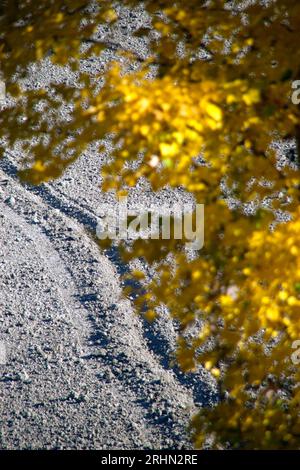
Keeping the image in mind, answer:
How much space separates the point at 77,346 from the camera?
622 centimetres

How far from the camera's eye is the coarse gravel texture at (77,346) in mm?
5379

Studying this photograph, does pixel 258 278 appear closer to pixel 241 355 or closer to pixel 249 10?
pixel 241 355

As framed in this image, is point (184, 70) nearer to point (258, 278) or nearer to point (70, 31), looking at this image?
point (70, 31)

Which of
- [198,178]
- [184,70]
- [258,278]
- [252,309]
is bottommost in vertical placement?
[252,309]

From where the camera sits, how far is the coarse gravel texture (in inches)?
212

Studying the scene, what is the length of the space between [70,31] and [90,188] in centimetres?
549

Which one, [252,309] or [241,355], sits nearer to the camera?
[252,309]

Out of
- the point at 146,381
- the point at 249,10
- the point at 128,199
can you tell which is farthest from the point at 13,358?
the point at 249,10

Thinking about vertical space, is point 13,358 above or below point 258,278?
below

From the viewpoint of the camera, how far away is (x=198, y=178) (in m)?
2.95
